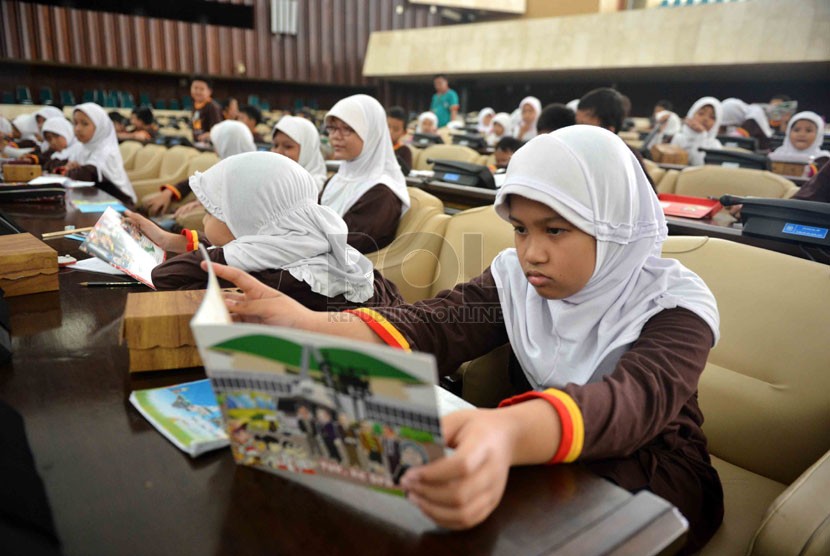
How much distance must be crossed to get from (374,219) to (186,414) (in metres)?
1.79

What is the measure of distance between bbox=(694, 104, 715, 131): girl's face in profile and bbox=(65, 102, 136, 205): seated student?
5670 millimetres

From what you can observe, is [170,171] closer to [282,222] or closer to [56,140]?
[56,140]

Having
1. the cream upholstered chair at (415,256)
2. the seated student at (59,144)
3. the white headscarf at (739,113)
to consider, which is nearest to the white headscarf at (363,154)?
the cream upholstered chair at (415,256)

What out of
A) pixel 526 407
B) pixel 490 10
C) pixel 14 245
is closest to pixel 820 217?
pixel 526 407

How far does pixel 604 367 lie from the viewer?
0.95 metres

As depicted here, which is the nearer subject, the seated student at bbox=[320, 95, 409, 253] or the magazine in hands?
the magazine in hands

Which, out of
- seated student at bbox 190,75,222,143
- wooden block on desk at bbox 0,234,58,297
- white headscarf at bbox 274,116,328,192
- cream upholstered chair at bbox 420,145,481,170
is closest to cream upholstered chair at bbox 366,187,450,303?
wooden block on desk at bbox 0,234,58,297

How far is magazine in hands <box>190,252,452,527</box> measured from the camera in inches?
19.2

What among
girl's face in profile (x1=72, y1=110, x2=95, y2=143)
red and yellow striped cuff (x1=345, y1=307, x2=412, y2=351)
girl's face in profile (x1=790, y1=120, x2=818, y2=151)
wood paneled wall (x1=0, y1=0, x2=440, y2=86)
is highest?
wood paneled wall (x1=0, y1=0, x2=440, y2=86)

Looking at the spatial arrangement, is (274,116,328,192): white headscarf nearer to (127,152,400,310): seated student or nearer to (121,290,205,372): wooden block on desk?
(127,152,400,310): seated student

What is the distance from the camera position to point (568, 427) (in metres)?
0.69

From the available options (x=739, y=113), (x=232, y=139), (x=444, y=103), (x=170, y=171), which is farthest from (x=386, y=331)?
(x=444, y=103)

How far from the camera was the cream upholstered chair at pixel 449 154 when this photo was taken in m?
4.81

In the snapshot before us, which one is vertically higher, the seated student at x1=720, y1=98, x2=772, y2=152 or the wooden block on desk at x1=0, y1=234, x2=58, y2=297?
the seated student at x1=720, y1=98, x2=772, y2=152
